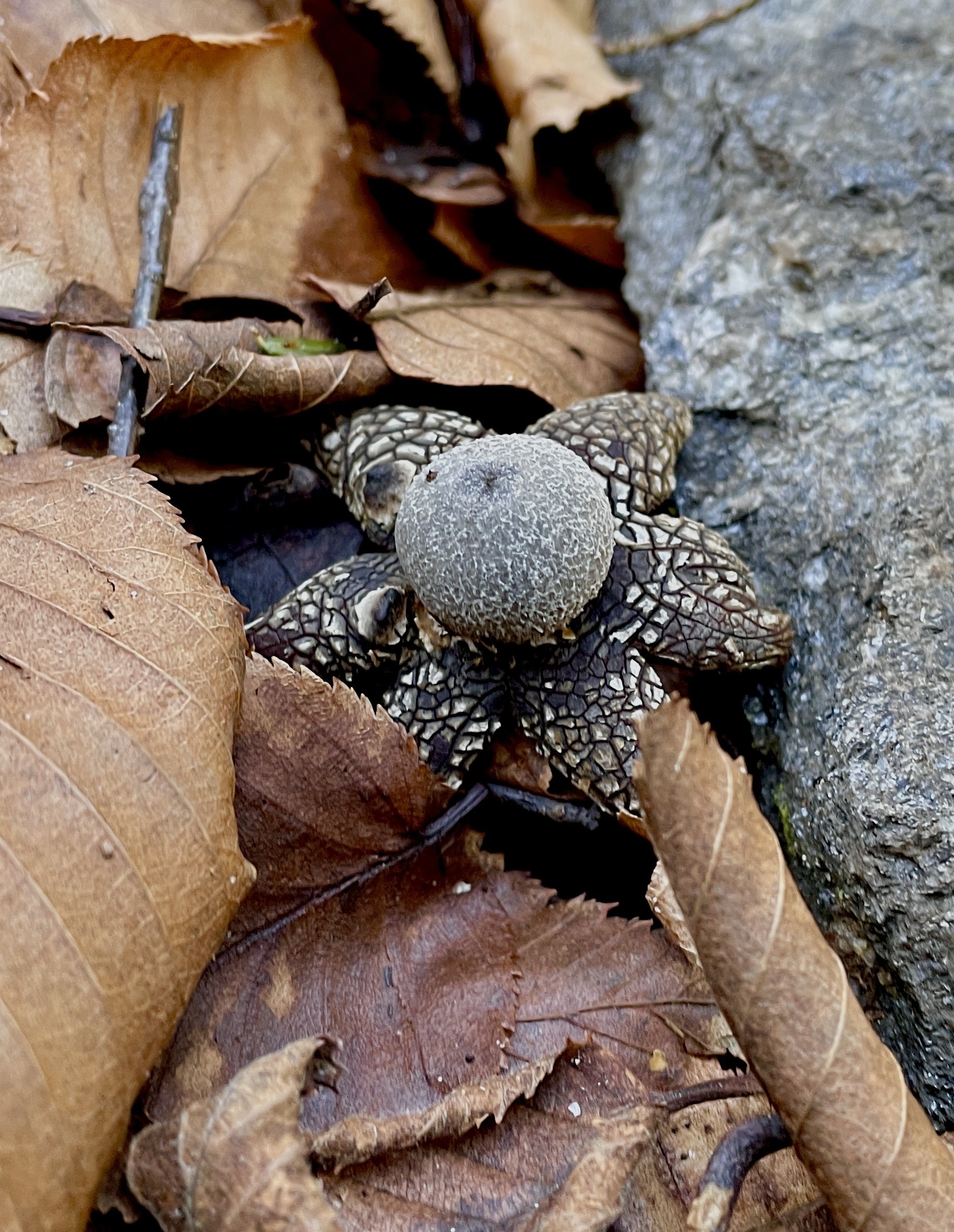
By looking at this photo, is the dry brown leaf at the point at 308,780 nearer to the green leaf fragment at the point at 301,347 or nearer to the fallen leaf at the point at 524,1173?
the fallen leaf at the point at 524,1173

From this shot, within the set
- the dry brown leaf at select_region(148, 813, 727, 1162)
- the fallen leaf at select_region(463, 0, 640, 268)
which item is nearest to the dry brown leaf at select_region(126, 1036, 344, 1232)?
the dry brown leaf at select_region(148, 813, 727, 1162)

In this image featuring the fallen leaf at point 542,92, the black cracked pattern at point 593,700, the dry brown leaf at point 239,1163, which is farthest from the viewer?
the fallen leaf at point 542,92

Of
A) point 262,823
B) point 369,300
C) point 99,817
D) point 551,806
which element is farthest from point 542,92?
point 99,817

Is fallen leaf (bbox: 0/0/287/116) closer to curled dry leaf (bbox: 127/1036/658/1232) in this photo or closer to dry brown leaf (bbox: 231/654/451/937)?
dry brown leaf (bbox: 231/654/451/937)

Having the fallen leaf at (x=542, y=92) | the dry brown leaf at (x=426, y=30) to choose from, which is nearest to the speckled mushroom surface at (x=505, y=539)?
the fallen leaf at (x=542, y=92)

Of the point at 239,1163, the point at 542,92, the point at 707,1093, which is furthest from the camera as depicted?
the point at 542,92

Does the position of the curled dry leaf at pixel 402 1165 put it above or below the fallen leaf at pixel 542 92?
below

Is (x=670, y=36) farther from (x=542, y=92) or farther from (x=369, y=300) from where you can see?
(x=369, y=300)
